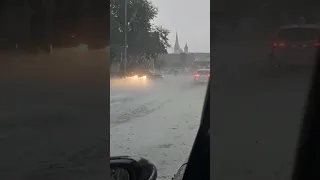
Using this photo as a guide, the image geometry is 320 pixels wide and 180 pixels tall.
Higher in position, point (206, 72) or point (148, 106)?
point (206, 72)

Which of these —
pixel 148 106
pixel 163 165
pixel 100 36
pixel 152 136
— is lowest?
pixel 163 165

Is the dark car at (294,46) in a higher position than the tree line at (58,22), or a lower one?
lower

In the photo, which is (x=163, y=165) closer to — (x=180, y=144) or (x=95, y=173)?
(x=180, y=144)

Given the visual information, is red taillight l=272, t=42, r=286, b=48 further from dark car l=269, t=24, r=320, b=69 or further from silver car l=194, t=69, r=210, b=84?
silver car l=194, t=69, r=210, b=84

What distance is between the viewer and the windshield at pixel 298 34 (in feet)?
4.36

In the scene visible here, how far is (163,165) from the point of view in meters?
1.86

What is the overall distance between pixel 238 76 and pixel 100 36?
23.9 inches

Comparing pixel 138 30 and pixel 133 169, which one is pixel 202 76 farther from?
pixel 133 169

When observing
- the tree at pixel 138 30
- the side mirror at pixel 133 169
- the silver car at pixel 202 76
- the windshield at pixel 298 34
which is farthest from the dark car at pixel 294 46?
the side mirror at pixel 133 169

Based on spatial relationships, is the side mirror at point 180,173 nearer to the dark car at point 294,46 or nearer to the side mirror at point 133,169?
the side mirror at point 133,169

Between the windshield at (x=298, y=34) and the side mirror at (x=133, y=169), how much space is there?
0.88 m

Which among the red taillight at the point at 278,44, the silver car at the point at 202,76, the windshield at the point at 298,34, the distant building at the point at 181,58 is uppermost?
the windshield at the point at 298,34

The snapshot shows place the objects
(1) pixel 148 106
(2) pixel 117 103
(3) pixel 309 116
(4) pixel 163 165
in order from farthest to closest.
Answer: (1) pixel 148 106, (4) pixel 163 165, (2) pixel 117 103, (3) pixel 309 116

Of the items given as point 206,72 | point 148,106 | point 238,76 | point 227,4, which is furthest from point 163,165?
point 227,4
